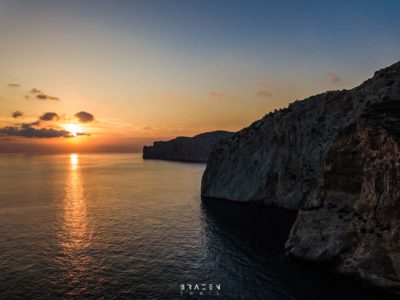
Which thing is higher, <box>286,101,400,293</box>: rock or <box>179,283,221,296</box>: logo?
<box>286,101,400,293</box>: rock

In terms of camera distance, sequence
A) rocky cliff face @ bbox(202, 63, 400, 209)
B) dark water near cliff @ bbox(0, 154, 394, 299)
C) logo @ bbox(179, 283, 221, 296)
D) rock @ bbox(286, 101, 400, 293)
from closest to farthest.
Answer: rock @ bbox(286, 101, 400, 293) < logo @ bbox(179, 283, 221, 296) < dark water near cliff @ bbox(0, 154, 394, 299) < rocky cliff face @ bbox(202, 63, 400, 209)

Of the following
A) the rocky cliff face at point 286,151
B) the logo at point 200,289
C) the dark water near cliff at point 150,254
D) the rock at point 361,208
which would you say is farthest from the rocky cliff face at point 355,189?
the logo at point 200,289

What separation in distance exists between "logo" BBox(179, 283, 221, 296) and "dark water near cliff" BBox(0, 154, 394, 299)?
1.94ft

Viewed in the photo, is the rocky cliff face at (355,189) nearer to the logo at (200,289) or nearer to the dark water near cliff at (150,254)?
the dark water near cliff at (150,254)

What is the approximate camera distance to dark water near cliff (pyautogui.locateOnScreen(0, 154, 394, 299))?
4394 cm

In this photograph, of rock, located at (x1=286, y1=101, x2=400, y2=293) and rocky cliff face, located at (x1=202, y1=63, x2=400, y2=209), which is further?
rocky cliff face, located at (x1=202, y1=63, x2=400, y2=209)

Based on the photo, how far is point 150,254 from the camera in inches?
2324

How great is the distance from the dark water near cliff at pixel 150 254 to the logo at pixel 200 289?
0.59 meters

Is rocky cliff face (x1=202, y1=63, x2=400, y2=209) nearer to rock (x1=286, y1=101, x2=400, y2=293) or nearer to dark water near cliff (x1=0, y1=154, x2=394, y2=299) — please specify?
dark water near cliff (x1=0, y1=154, x2=394, y2=299)

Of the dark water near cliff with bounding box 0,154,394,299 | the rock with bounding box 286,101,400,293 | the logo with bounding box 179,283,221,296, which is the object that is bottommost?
the logo with bounding box 179,283,221,296

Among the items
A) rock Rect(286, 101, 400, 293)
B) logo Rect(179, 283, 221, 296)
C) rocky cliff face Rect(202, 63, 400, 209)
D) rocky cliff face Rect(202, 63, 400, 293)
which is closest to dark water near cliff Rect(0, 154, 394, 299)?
logo Rect(179, 283, 221, 296)

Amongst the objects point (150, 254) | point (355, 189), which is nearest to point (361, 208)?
point (355, 189)

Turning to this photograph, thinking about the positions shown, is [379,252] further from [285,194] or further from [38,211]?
[38,211]

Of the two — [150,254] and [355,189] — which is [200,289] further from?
[355,189]
